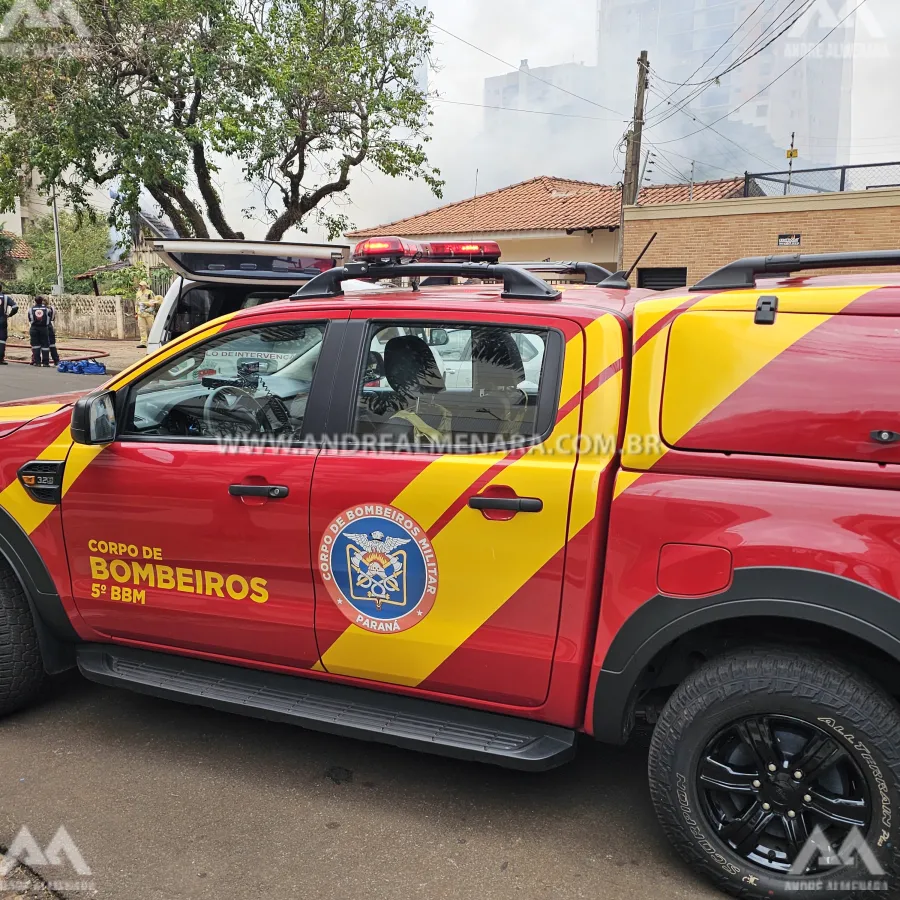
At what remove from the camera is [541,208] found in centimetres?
2639

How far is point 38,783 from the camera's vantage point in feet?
9.61

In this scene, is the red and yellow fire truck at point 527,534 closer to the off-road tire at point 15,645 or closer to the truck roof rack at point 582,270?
the off-road tire at point 15,645

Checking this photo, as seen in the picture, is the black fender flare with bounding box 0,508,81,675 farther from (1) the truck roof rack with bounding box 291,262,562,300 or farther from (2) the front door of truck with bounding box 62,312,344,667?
(1) the truck roof rack with bounding box 291,262,562,300

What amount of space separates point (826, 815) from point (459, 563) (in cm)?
123

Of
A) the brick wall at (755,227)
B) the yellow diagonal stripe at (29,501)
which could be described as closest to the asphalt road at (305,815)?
the yellow diagonal stripe at (29,501)

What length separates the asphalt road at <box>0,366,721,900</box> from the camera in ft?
8.00

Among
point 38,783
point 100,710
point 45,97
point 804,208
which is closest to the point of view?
point 38,783

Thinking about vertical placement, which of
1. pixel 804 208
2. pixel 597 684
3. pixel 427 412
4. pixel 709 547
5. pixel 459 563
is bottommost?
pixel 597 684

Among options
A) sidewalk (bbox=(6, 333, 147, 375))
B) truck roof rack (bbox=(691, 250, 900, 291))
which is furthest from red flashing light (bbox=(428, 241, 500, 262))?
sidewalk (bbox=(6, 333, 147, 375))

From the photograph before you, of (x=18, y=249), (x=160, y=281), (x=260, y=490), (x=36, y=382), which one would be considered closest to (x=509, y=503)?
(x=260, y=490)

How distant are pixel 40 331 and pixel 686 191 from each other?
18913 millimetres

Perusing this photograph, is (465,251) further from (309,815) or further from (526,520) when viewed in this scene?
(309,815)

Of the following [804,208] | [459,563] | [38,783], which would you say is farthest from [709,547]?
[804,208]

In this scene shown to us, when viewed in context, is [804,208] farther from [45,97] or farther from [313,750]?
[313,750]
